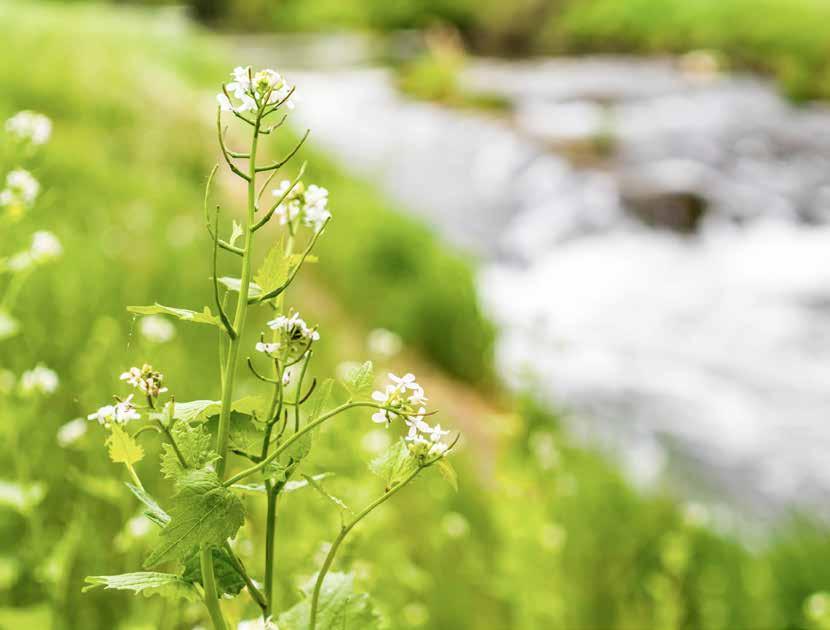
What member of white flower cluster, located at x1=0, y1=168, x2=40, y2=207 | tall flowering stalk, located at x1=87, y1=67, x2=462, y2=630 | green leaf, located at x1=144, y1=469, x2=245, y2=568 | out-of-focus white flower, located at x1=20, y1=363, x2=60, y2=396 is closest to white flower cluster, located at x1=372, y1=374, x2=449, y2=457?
tall flowering stalk, located at x1=87, y1=67, x2=462, y2=630

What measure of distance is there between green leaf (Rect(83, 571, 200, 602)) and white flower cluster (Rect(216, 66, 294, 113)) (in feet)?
1.00

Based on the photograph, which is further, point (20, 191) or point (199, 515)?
point (20, 191)

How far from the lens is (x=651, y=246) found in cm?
825

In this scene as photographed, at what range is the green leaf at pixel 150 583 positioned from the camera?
22.1 inches

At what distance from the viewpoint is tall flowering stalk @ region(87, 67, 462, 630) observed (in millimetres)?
564

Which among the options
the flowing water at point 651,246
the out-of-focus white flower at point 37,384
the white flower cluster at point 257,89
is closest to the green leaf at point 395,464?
the white flower cluster at point 257,89

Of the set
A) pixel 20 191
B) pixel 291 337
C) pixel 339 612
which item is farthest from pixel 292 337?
pixel 20 191

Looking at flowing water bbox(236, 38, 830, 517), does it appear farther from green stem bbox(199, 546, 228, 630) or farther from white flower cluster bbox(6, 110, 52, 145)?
green stem bbox(199, 546, 228, 630)

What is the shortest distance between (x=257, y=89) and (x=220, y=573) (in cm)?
33

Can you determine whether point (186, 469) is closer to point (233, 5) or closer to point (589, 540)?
point (589, 540)

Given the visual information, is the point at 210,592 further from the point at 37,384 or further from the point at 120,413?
the point at 37,384

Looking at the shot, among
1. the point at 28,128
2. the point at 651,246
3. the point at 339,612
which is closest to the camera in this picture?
the point at 339,612

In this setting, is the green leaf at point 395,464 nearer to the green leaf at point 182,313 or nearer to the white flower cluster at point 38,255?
the green leaf at point 182,313

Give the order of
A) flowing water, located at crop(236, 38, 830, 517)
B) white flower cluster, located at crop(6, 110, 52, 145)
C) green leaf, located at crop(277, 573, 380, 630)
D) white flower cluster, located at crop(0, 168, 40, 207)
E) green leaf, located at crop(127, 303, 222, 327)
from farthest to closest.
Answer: flowing water, located at crop(236, 38, 830, 517) < white flower cluster, located at crop(6, 110, 52, 145) < white flower cluster, located at crop(0, 168, 40, 207) < green leaf, located at crop(277, 573, 380, 630) < green leaf, located at crop(127, 303, 222, 327)
